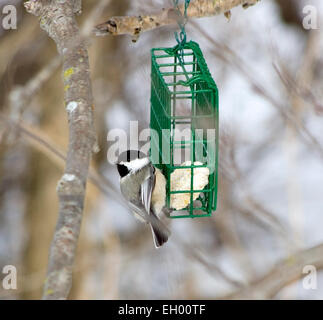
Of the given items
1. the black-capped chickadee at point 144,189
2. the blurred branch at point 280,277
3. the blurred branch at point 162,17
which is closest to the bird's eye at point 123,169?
the black-capped chickadee at point 144,189

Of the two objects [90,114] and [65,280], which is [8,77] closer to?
[90,114]

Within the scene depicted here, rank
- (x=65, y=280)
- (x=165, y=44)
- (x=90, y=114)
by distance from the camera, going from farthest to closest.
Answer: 1. (x=165, y=44)
2. (x=90, y=114)
3. (x=65, y=280)

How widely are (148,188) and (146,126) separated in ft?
4.36

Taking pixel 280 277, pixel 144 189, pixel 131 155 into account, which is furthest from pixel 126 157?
pixel 280 277

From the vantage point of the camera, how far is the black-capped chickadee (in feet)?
8.95

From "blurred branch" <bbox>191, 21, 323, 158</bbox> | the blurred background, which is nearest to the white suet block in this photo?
"blurred branch" <bbox>191, 21, 323, 158</bbox>

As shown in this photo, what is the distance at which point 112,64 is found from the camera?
15.6ft

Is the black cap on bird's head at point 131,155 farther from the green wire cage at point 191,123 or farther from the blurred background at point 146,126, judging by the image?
the blurred background at point 146,126

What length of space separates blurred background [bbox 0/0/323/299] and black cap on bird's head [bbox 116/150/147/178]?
1.19m

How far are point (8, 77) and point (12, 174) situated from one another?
184 centimetres

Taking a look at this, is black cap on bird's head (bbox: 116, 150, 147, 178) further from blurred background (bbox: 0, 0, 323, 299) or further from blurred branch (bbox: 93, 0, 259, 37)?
blurred background (bbox: 0, 0, 323, 299)

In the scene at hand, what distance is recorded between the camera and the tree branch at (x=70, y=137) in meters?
1.21

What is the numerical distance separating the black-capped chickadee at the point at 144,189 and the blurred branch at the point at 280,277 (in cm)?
78
